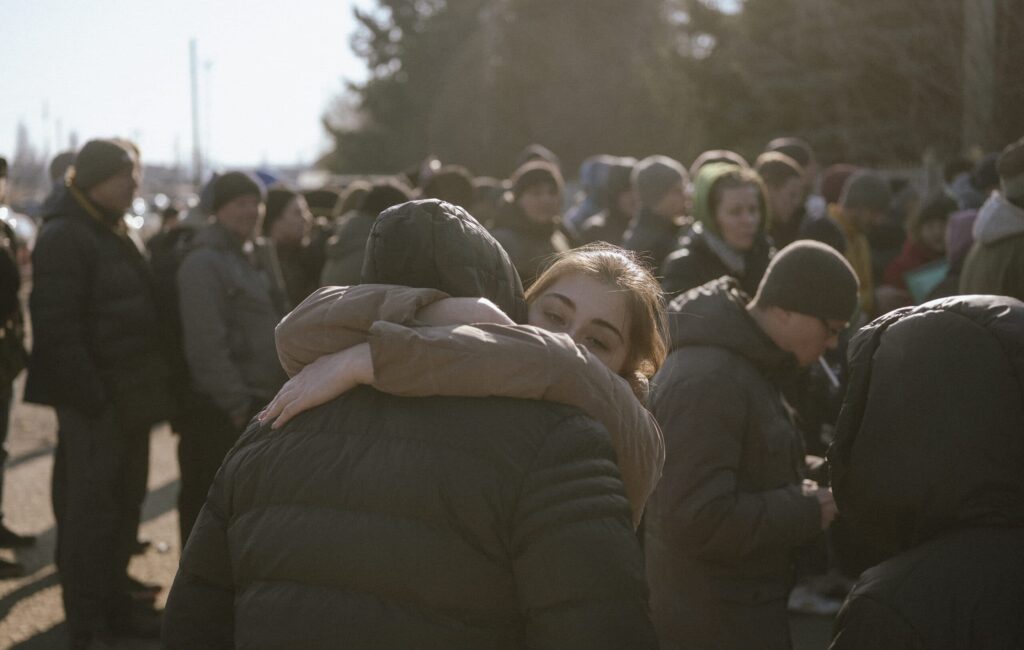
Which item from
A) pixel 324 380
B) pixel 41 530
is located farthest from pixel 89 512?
pixel 324 380

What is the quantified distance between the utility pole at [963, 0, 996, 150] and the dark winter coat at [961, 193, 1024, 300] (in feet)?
27.3

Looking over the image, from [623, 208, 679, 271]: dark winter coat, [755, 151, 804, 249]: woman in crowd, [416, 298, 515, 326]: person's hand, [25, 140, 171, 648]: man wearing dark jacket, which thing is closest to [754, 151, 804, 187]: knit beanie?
[755, 151, 804, 249]: woman in crowd

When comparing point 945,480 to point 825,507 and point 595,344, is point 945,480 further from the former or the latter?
point 825,507

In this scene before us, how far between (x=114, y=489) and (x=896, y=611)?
4011mm

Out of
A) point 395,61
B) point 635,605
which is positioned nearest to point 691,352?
point 635,605

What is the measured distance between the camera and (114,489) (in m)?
5.17

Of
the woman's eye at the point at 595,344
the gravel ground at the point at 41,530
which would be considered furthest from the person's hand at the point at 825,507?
the gravel ground at the point at 41,530

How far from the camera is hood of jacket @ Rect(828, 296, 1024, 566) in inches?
82.2

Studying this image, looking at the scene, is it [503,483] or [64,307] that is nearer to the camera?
[503,483]

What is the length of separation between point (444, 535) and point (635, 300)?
802 mm

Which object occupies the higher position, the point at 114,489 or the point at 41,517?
the point at 114,489

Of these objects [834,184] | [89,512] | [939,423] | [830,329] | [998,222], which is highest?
[939,423]

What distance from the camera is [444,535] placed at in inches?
69.2

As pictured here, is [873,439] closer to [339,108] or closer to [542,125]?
[542,125]
